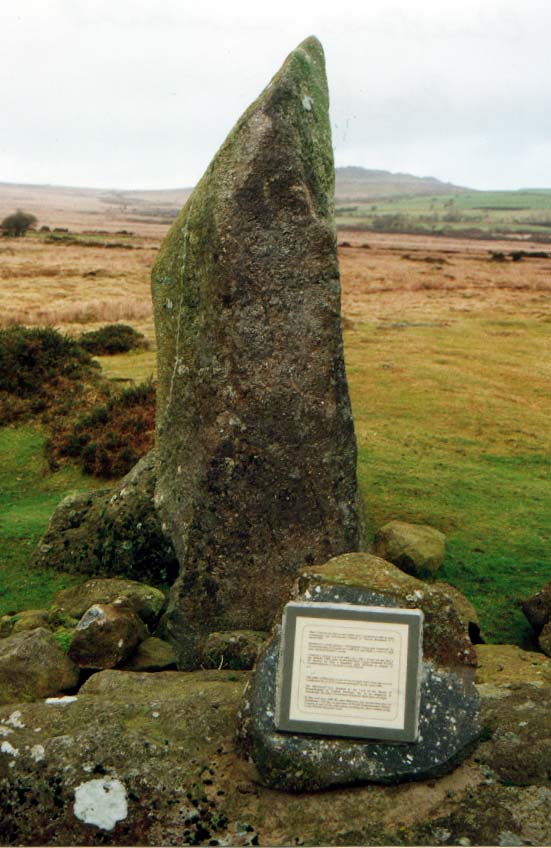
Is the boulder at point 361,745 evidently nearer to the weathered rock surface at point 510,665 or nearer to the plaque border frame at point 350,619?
the plaque border frame at point 350,619

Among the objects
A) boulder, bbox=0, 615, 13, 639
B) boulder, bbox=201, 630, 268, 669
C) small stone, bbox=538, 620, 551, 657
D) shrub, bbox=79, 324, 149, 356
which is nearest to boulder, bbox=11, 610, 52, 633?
boulder, bbox=0, 615, 13, 639

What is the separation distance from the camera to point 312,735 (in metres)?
5.37

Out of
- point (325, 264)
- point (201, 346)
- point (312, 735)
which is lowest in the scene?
point (312, 735)

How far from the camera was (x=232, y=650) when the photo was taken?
746cm

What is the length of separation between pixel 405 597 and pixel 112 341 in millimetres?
16951

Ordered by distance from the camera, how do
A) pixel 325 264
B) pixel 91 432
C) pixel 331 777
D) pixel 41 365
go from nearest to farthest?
pixel 331 777, pixel 325 264, pixel 91 432, pixel 41 365

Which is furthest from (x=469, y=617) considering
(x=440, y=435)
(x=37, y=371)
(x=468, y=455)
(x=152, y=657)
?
(x=37, y=371)

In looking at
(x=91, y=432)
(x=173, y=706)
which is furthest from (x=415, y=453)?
(x=173, y=706)

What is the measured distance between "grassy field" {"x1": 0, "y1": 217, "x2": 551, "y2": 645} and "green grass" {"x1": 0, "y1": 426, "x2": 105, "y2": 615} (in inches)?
0.8

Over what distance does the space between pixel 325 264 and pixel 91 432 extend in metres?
6.35

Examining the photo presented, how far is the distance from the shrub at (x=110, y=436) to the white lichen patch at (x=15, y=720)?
23.2 feet

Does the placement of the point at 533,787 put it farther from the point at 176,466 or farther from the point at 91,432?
the point at 91,432

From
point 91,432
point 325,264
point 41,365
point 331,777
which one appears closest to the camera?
point 331,777

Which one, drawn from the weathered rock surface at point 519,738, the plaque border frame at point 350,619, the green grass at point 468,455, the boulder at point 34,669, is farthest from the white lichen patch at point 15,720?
the green grass at point 468,455
